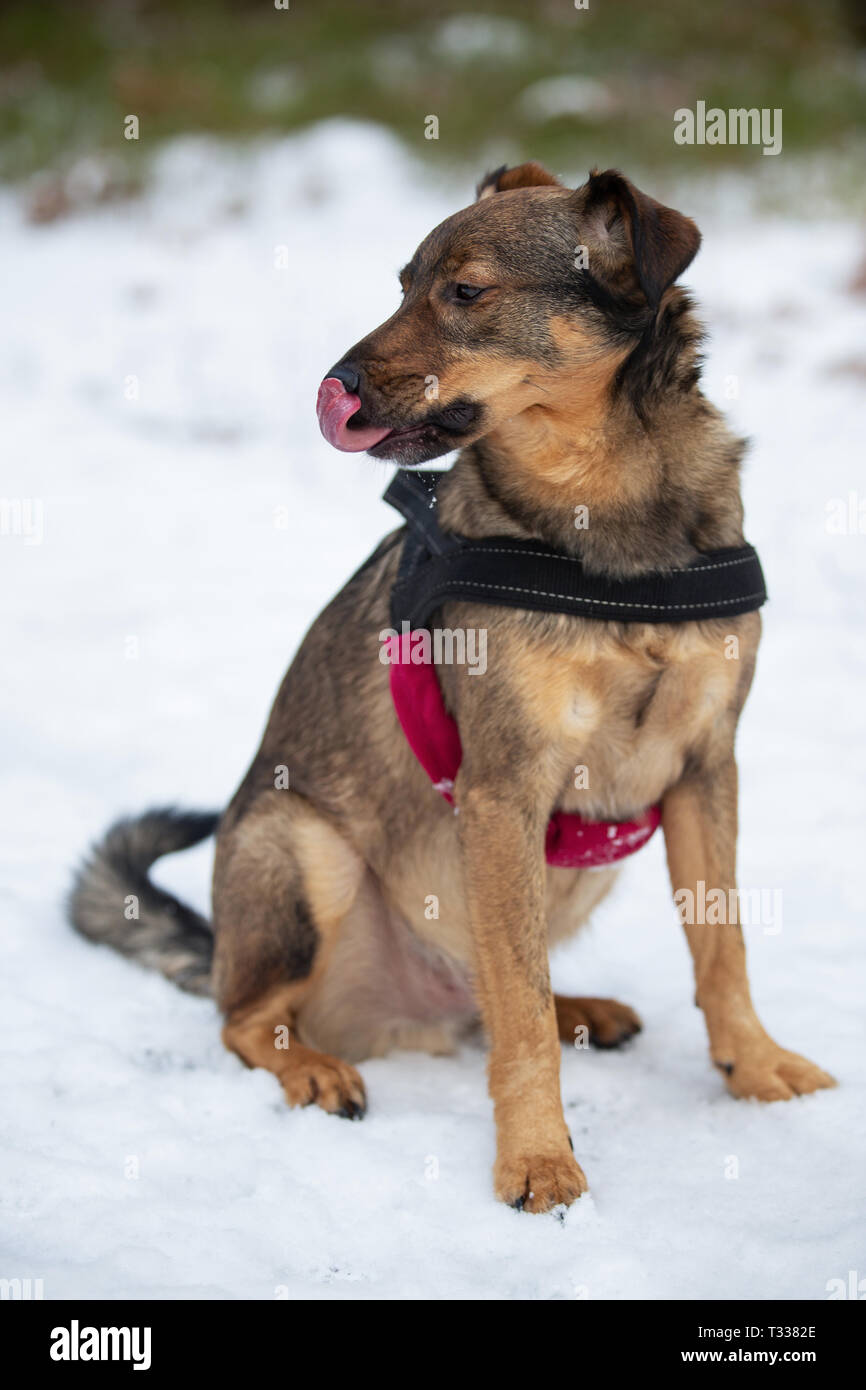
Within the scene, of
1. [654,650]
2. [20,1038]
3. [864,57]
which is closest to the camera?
[654,650]

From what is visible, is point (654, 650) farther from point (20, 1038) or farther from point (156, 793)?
point (156, 793)

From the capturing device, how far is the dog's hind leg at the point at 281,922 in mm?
Answer: 3414

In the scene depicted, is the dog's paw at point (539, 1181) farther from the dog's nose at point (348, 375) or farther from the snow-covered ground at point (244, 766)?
the dog's nose at point (348, 375)

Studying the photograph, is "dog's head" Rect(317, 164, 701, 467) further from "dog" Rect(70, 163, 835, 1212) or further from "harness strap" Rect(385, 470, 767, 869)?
"harness strap" Rect(385, 470, 767, 869)

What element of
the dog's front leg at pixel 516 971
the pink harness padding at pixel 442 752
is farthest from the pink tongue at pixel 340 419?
the dog's front leg at pixel 516 971

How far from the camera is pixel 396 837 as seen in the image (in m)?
3.39

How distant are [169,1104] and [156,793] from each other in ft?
7.02

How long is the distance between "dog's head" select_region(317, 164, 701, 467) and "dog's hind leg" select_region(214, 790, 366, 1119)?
1.14 m

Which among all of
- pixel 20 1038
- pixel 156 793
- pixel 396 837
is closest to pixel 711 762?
pixel 396 837

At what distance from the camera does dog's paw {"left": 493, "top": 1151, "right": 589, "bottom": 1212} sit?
277cm

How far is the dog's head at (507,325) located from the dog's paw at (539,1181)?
5.10 ft

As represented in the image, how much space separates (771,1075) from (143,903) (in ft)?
6.38

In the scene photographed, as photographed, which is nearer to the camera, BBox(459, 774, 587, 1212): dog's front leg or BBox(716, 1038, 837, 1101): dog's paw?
BBox(459, 774, 587, 1212): dog's front leg

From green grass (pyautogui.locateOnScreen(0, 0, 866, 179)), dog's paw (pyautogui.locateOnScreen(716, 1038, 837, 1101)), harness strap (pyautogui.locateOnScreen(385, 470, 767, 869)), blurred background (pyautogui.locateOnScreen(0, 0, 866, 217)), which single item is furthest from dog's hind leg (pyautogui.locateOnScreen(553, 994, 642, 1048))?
green grass (pyautogui.locateOnScreen(0, 0, 866, 179))
